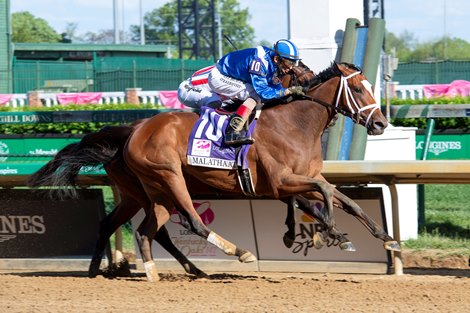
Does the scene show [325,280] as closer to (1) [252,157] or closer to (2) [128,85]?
(1) [252,157]

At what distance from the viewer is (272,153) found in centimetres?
733

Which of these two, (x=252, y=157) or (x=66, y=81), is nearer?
(x=252, y=157)

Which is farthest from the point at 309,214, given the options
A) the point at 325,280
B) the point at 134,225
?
the point at 134,225

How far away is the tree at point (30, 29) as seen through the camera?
72688mm

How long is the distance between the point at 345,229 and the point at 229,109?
4.99 feet

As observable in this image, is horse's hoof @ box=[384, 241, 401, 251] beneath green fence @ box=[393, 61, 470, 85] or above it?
beneath

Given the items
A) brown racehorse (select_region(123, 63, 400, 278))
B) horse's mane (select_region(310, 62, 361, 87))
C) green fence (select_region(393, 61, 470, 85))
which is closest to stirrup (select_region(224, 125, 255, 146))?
brown racehorse (select_region(123, 63, 400, 278))

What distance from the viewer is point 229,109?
7605 mm

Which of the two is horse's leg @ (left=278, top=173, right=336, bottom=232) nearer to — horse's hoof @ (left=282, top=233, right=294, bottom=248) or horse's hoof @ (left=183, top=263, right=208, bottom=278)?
horse's hoof @ (left=282, top=233, right=294, bottom=248)

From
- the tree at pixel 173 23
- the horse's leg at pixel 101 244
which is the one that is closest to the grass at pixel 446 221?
the horse's leg at pixel 101 244

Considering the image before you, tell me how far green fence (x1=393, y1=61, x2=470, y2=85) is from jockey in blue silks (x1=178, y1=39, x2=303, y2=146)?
1016 inches

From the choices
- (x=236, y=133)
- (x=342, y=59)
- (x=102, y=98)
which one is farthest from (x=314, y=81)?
(x=102, y=98)

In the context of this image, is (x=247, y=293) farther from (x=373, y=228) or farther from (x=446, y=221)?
Answer: (x=446, y=221)

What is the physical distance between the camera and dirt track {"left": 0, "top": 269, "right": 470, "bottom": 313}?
6027 mm
